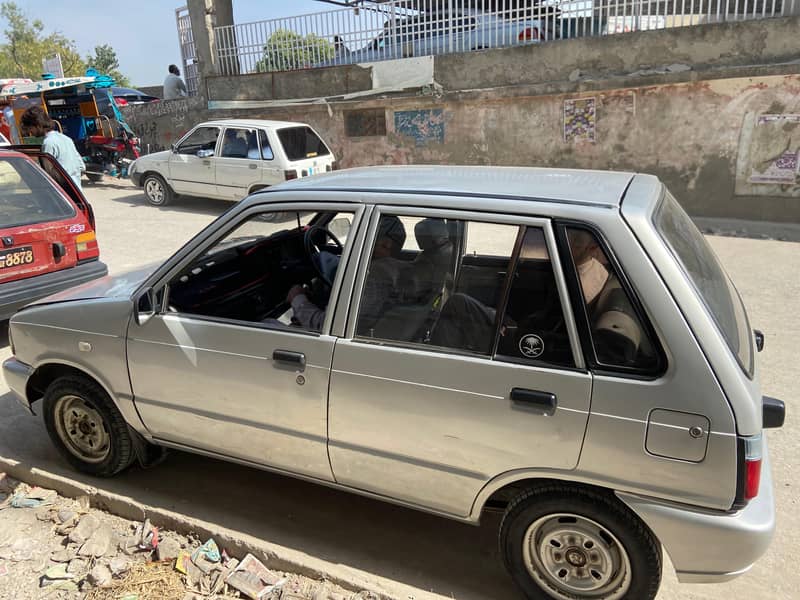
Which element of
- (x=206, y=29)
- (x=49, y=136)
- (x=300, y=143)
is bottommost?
(x=300, y=143)

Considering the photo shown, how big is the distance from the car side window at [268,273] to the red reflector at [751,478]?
1827mm

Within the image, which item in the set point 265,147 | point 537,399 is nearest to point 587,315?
point 537,399

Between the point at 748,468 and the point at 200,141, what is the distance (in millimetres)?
11084

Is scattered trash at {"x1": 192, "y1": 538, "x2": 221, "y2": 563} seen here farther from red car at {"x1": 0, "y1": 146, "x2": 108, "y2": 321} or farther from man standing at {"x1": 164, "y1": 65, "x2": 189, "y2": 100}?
man standing at {"x1": 164, "y1": 65, "x2": 189, "y2": 100}

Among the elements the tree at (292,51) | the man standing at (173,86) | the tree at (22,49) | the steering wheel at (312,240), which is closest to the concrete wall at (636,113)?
the tree at (292,51)

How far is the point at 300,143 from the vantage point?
10.7 m

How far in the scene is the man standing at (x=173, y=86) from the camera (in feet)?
52.6

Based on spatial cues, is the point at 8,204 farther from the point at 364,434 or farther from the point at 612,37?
the point at 612,37

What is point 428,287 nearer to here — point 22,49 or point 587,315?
point 587,315

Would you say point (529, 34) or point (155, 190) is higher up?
point (529, 34)

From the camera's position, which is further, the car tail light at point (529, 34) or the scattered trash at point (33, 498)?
the car tail light at point (529, 34)

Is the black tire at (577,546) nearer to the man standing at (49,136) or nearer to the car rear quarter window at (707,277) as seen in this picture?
the car rear quarter window at (707,277)

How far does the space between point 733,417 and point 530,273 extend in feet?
2.82

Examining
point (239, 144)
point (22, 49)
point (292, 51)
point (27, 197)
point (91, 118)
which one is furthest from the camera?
point (22, 49)
